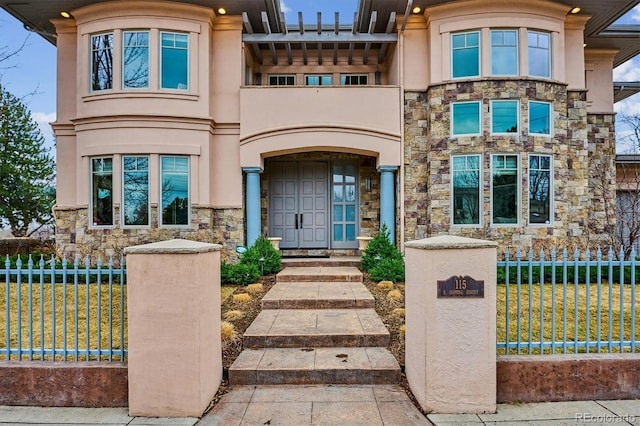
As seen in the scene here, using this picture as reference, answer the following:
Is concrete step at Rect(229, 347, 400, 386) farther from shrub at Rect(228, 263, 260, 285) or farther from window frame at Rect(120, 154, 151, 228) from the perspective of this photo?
window frame at Rect(120, 154, 151, 228)

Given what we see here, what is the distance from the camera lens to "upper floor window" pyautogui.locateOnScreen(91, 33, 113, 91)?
10.5 metres

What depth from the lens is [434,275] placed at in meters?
3.84

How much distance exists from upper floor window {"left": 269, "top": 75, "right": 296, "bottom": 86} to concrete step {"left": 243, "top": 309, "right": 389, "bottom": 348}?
891cm

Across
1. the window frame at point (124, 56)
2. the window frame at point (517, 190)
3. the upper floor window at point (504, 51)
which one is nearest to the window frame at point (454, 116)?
the window frame at point (517, 190)

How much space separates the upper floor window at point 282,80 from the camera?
13023 mm

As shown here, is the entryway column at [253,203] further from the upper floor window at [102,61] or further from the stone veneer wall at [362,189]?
the upper floor window at [102,61]

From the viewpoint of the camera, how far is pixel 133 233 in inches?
410

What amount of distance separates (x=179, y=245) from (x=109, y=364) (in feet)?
4.49

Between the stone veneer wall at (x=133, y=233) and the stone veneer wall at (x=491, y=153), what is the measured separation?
4.81 meters

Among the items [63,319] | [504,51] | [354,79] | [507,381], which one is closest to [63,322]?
[63,319]

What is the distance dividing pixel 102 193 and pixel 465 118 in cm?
959

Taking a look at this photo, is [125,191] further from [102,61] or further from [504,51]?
[504,51]

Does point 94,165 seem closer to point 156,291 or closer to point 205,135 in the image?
point 205,135


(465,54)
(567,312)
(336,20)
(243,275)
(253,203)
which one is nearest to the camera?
(567,312)
